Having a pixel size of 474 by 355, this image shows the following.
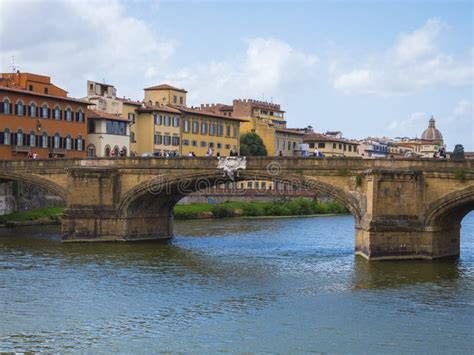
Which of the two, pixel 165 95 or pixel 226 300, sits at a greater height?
pixel 165 95

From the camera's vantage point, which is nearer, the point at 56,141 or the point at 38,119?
the point at 38,119

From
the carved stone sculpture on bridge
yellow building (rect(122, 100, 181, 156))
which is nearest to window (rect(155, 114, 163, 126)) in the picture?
yellow building (rect(122, 100, 181, 156))

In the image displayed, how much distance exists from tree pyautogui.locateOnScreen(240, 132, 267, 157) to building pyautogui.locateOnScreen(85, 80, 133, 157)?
26.2 metres

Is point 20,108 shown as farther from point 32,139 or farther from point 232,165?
point 232,165

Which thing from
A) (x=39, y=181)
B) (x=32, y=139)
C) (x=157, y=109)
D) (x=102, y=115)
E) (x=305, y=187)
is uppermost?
(x=157, y=109)

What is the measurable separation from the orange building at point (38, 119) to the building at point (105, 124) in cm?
263

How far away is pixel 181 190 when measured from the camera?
63219 millimetres

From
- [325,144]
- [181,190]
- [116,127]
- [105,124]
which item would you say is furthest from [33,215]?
[325,144]

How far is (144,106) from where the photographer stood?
100 meters

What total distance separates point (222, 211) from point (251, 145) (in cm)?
2853

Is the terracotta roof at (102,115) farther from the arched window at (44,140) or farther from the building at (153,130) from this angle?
the arched window at (44,140)

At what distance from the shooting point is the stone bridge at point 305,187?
5138 cm

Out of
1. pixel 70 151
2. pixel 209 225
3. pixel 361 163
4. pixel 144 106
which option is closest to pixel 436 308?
pixel 361 163

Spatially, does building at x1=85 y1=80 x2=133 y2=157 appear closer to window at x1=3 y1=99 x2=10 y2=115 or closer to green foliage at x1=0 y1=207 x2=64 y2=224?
green foliage at x1=0 y1=207 x2=64 y2=224
